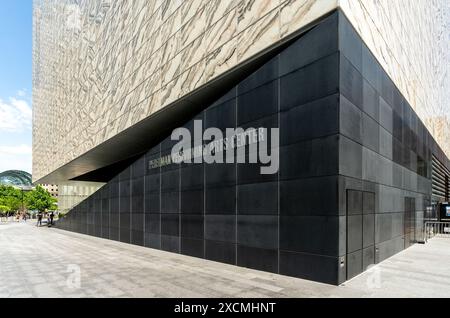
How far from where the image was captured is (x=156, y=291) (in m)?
8.38

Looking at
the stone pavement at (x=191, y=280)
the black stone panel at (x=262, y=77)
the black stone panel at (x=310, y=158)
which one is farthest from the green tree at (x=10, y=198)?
the black stone panel at (x=310, y=158)

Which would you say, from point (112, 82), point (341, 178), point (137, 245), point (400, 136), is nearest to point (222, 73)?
point (341, 178)

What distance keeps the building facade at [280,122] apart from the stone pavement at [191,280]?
0.70 m

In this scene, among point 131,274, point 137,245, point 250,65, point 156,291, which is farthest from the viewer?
point 137,245

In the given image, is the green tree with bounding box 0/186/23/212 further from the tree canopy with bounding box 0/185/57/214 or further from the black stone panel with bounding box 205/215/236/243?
the black stone panel with bounding box 205/215/236/243

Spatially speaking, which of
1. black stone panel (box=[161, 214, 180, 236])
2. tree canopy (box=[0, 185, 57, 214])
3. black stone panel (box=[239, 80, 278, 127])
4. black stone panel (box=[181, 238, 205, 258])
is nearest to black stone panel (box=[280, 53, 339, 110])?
black stone panel (box=[239, 80, 278, 127])

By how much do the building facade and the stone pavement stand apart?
70cm

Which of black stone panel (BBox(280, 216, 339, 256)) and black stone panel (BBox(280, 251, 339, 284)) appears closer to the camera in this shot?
black stone panel (BBox(280, 251, 339, 284))

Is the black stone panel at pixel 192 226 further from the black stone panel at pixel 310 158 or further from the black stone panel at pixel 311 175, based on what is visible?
the black stone panel at pixel 310 158

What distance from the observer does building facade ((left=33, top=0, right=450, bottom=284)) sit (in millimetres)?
9328

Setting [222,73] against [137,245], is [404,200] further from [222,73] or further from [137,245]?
[137,245]

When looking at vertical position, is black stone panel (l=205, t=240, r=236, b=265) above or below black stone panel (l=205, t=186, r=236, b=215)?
below
